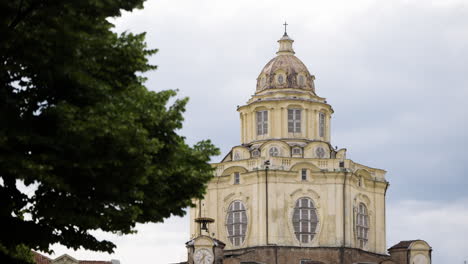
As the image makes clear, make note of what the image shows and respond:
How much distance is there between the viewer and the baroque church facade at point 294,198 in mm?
101062

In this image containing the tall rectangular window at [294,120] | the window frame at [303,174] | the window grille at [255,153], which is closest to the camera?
the window frame at [303,174]

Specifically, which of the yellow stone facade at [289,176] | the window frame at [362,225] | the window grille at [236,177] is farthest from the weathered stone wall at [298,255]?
the window grille at [236,177]

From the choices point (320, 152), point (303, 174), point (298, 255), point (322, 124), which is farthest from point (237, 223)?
point (322, 124)

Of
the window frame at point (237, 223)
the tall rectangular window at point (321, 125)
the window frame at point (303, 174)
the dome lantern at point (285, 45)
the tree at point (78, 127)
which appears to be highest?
the dome lantern at point (285, 45)

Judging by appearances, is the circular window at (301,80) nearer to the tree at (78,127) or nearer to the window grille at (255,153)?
the window grille at (255,153)

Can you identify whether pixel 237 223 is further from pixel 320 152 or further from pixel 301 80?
pixel 301 80

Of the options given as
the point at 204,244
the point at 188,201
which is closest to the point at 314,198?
the point at 204,244

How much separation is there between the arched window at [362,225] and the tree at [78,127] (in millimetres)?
69725

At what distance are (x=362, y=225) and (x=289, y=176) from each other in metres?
8.48

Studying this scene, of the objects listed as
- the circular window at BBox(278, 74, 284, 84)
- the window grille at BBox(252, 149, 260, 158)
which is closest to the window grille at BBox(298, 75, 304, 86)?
the circular window at BBox(278, 74, 284, 84)

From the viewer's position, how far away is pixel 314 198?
103m

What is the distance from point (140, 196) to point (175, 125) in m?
2.56

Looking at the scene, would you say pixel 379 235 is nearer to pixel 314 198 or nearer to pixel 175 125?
pixel 314 198

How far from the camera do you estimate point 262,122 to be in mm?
108812
